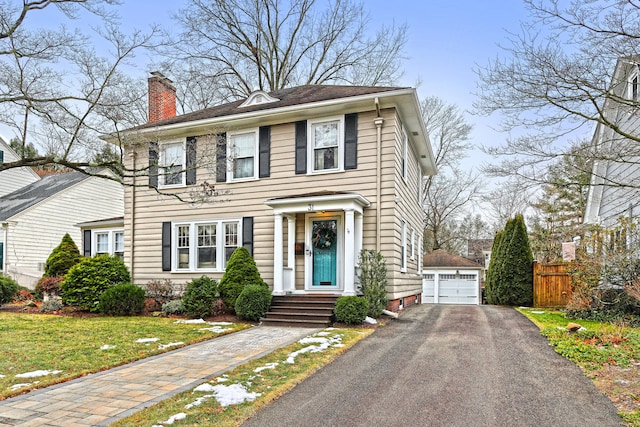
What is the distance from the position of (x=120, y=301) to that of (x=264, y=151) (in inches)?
218

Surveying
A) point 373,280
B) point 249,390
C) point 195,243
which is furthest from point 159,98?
point 249,390

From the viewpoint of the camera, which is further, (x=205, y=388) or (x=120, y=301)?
(x=120, y=301)

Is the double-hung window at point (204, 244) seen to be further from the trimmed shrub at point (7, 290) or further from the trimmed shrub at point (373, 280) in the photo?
the trimmed shrub at point (7, 290)

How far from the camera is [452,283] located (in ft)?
76.4

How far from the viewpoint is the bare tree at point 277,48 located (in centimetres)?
2183

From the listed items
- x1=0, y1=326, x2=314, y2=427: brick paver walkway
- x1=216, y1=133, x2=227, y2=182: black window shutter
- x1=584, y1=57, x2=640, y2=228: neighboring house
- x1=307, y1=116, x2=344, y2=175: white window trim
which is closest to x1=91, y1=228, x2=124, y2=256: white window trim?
x1=216, y1=133, x2=227, y2=182: black window shutter

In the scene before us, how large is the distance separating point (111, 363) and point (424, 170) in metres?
15.4

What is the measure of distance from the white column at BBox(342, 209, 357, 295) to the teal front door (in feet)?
3.17

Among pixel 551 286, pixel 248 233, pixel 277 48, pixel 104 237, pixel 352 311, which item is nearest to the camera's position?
pixel 352 311

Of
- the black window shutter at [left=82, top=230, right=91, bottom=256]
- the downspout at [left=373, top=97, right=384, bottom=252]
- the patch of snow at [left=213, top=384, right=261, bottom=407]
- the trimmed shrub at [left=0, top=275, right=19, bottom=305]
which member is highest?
the downspout at [left=373, top=97, right=384, bottom=252]

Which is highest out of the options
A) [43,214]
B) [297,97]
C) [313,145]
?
[297,97]

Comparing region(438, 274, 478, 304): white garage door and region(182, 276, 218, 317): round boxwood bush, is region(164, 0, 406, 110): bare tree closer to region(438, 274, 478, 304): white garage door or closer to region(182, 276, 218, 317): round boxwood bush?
region(438, 274, 478, 304): white garage door

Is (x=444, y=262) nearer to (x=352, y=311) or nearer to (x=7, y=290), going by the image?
(x=352, y=311)

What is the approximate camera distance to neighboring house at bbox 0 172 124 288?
20188mm
